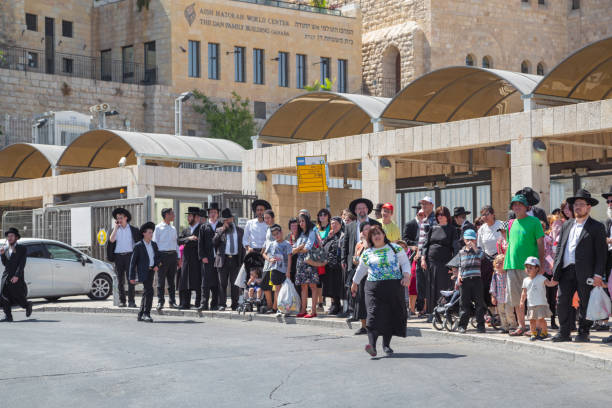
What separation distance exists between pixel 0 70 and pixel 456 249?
42.5m

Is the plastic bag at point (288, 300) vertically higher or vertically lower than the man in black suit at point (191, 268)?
lower

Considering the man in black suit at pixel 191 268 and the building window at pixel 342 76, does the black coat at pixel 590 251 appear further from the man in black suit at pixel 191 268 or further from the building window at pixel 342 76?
the building window at pixel 342 76

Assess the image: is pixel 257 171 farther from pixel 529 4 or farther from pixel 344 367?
pixel 529 4

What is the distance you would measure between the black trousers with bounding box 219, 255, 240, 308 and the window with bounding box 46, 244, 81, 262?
565 centimetres

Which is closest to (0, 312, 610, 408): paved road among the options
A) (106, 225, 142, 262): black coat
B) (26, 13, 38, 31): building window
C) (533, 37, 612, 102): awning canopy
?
(106, 225, 142, 262): black coat

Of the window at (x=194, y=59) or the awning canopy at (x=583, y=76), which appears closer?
the awning canopy at (x=583, y=76)

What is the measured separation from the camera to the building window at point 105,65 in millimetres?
64000

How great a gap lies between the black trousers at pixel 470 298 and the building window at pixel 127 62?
162ft

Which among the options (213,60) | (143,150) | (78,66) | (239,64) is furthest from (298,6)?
(143,150)

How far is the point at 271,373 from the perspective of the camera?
1122cm

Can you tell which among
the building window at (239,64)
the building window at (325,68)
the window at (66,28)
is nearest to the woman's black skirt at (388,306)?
the building window at (239,64)

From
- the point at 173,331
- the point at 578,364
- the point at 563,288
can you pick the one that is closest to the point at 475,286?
the point at 563,288

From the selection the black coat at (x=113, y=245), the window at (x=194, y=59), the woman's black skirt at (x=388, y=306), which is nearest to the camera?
the woman's black skirt at (x=388, y=306)

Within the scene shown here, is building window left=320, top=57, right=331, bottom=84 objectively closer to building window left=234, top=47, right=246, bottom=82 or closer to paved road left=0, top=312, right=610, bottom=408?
building window left=234, top=47, right=246, bottom=82
